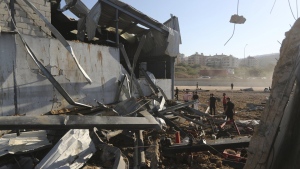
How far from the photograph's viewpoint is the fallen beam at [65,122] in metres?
2.77

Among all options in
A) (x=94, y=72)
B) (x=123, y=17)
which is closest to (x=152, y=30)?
(x=123, y=17)

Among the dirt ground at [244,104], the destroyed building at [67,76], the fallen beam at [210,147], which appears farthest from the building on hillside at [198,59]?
→ the fallen beam at [210,147]

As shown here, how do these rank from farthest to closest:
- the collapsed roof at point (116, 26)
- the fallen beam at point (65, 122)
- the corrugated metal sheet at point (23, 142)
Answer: the collapsed roof at point (116, 26)
the corrugated metal sheet at point (23, 142)
the fallen beam at point (65, 122)

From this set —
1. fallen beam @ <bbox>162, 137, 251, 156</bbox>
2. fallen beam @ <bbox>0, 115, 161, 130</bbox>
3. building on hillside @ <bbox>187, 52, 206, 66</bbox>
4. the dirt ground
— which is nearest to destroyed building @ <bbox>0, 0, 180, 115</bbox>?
fallen beam @ <bbox>162, 137, 251, 156</bbox>

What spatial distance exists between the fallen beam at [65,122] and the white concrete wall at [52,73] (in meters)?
4.36

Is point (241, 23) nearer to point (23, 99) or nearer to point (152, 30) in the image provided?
point (23, 99)

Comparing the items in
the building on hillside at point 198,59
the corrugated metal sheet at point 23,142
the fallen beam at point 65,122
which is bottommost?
the corrugated metal sheet at point 23,142

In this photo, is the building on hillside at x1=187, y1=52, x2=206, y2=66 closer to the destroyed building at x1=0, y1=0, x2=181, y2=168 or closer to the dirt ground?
the dirt ground

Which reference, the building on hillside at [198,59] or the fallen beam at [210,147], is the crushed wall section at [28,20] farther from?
the building on hillside at [198,59]

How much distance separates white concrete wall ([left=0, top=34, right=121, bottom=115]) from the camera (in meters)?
6.66

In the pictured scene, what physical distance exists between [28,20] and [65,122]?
18.9 feet

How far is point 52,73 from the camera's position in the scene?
7758mm

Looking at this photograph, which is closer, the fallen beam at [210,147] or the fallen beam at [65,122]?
the fallen beam at [65,122]

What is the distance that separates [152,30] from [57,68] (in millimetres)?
6024
